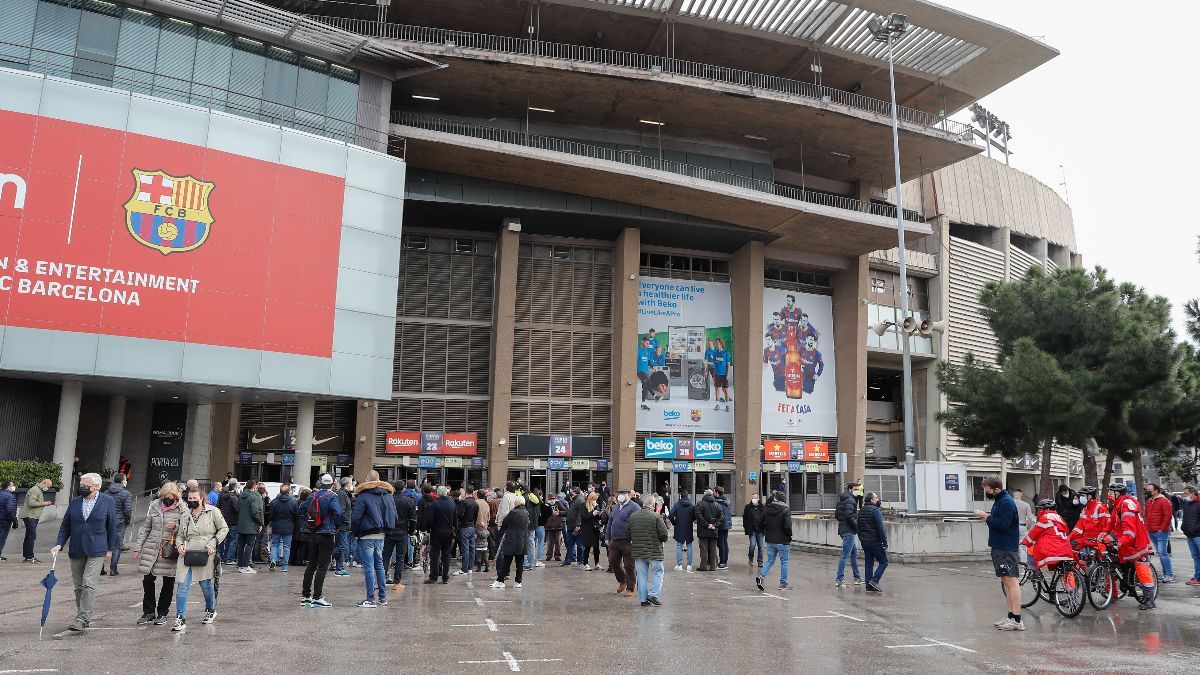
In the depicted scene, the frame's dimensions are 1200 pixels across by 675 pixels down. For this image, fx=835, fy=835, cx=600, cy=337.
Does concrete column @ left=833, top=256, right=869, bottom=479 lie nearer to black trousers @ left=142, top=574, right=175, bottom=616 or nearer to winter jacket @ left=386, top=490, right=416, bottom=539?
winter jacket @ left=386, top=490, right=416, bottom=539

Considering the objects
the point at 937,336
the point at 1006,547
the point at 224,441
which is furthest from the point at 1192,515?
the point at 937,336

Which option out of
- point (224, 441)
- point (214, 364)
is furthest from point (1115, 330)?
point (224, 441)

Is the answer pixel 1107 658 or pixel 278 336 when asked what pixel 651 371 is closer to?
pixel 278 336

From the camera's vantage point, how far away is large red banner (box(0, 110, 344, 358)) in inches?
979

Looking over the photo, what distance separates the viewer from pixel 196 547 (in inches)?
369

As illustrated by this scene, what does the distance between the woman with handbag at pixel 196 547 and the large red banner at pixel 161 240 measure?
19261 mm

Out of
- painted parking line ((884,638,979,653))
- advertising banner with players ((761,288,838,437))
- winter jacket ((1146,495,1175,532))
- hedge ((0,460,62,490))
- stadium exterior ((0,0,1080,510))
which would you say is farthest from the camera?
advertising banner with players ((761,288,838,437))

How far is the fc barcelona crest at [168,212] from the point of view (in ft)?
86.2

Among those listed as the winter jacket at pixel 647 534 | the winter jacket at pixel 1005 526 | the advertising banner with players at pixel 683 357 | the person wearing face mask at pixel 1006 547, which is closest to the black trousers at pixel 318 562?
the winter jacket at pixel 647 534

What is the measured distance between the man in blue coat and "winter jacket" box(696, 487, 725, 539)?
1117 cm

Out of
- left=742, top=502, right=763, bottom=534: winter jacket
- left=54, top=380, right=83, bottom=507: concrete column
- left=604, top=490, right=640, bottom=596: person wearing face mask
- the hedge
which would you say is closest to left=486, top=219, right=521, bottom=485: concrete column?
left=54, top=380, right=83, bottom=507: concrete column

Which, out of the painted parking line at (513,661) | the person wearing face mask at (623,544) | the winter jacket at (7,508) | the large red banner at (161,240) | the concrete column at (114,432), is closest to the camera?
the painted parking line at (513,661)

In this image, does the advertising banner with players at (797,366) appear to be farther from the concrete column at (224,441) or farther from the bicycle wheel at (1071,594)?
the bicycle wheel at (1071,594)

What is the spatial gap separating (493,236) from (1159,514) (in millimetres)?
30245
